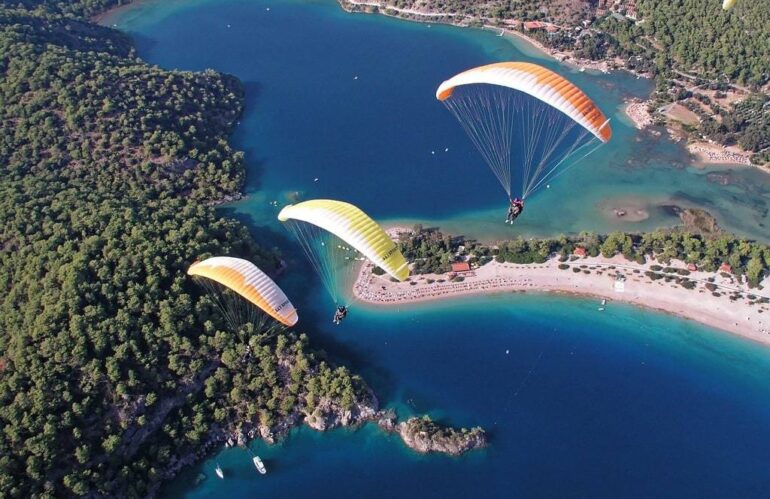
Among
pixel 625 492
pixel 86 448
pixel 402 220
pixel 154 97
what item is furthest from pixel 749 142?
pixel 86 448

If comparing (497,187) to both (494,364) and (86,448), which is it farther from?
(86,448)


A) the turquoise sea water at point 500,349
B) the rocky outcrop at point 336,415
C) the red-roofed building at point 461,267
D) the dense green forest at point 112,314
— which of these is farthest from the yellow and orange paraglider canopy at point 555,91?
the rocky outcrop at point 336,415

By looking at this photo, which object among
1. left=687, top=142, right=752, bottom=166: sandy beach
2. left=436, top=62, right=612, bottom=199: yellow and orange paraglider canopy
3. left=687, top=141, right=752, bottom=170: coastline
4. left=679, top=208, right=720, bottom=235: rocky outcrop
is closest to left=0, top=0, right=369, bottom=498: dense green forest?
left=436, top=62, right=612, bottom=199: yellow and orange paraglider canopy

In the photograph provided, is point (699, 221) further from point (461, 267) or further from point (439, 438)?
point (439, 438)

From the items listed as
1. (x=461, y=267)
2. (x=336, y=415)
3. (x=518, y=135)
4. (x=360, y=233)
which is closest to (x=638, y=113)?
(x=518, y=135)

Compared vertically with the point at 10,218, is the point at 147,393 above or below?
below

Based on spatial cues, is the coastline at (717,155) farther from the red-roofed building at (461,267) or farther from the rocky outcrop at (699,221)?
the red-roofed building at (461,267)

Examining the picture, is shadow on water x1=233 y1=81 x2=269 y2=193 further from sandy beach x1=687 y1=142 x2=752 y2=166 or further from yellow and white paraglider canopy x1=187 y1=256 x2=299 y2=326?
sandy beach x1=687 y1=142 x2=752 y2=166
